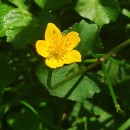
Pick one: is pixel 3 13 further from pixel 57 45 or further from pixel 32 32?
pixel 57 45

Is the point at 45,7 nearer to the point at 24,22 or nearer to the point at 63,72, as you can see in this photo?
the point at 24,22

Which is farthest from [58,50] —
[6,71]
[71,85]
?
[6,71]

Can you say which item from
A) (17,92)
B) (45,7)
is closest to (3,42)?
(17,92)

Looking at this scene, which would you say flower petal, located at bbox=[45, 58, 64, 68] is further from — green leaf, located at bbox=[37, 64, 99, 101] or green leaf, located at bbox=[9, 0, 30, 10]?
green leaf, located at bbox=[9, 0, 30, 10]

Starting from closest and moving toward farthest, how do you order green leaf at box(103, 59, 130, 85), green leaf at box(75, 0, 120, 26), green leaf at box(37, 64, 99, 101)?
1. green leaf at box(37, 64, 99, 101)
2. green leaf at box(75, 0, 120, 26)
3. green leaf at box(103, 59, 130, 85)

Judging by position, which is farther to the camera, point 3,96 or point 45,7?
point 3,96

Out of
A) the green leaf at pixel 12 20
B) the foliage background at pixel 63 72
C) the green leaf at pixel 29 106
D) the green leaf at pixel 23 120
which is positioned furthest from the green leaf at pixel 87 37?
the green leaf at pixel 23 120

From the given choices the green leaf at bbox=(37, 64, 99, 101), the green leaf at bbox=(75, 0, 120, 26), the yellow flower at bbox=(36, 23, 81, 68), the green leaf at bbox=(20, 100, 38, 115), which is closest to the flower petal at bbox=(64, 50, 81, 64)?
the yellow flower at bbox=(36, 23, 81, 68)
